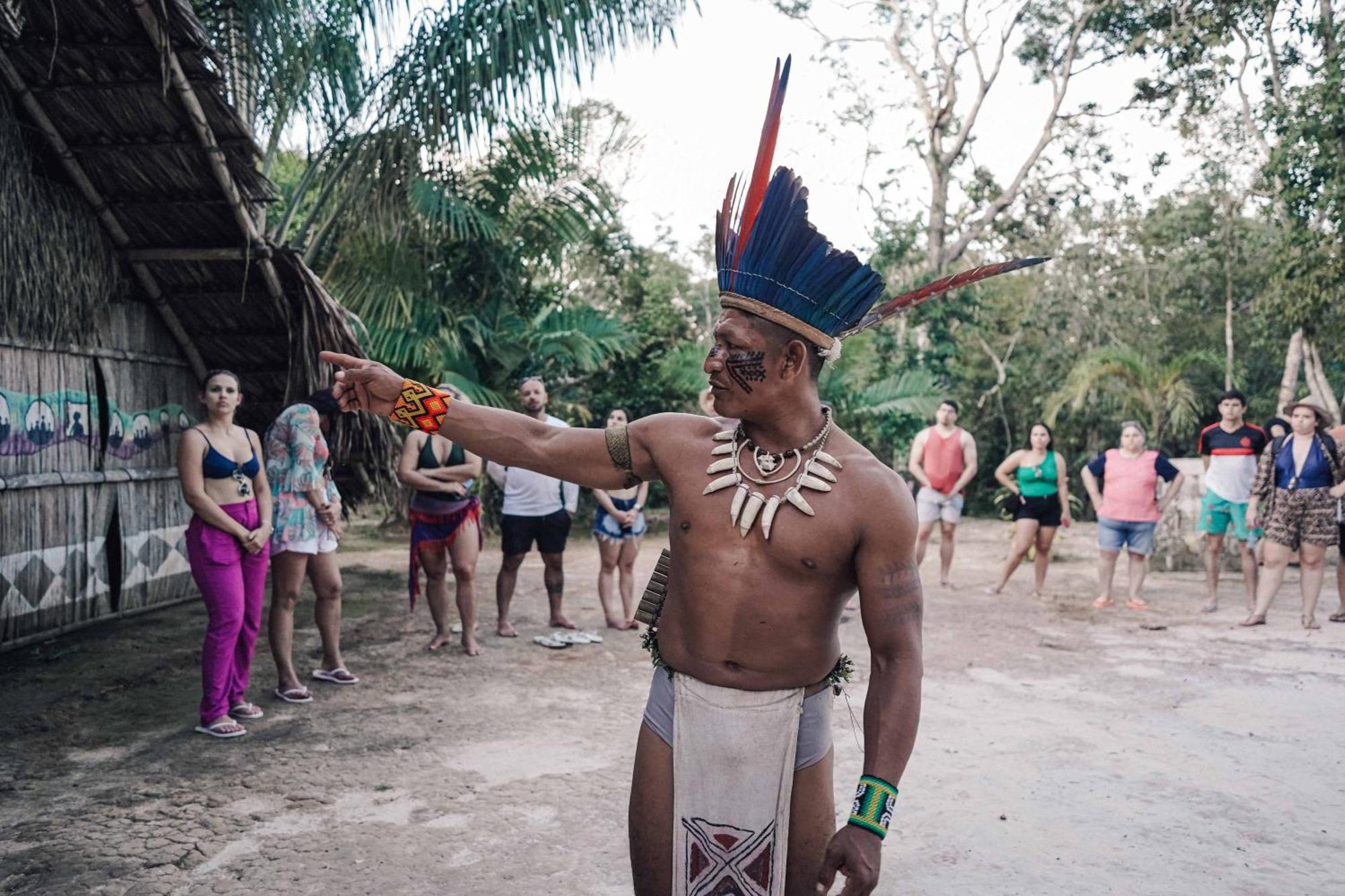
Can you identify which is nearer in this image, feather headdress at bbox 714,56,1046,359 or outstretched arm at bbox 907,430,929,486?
feather headdress at bbox 714,56,1046,359

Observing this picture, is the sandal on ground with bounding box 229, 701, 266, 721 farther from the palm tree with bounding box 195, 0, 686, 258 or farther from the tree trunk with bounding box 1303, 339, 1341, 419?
the tree trunk with bounding box 1303, 339, 1341, 419

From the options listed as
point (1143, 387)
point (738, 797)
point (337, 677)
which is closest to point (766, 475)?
point (738, 797)

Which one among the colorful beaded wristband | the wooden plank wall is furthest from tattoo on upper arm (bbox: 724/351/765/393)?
the wooden plank wall

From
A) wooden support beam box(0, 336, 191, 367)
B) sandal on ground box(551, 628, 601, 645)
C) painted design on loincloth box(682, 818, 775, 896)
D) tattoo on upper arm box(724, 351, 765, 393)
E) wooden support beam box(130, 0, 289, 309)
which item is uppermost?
wooden support beam box(130, 0, 289, 309)

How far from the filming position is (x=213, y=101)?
6.27 meters

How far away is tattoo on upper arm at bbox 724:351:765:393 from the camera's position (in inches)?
95.6

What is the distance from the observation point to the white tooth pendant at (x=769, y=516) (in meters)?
2.39

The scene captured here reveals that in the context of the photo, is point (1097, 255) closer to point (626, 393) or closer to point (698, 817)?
point (626, 393)

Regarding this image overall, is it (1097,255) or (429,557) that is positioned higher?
(1097,255)

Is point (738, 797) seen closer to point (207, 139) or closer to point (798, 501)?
point (798, 501)

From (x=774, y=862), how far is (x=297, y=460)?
4160 mm

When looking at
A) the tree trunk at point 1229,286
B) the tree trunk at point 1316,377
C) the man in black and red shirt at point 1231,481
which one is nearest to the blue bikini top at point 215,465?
the man in black and red shirt at point 1231,481

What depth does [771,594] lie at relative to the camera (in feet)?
7.82

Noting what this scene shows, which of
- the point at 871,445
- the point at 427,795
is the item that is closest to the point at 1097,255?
the point at 871,445
